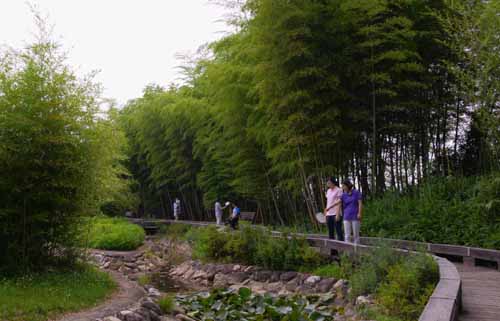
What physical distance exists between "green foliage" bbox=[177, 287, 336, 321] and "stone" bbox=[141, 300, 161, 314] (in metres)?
0.44

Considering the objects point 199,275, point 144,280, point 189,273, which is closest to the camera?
point 144,280

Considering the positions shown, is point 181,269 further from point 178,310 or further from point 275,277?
point 178,310

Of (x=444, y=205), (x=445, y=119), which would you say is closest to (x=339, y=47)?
(x=445, y=119)

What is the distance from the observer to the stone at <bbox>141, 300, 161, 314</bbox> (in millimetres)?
6581

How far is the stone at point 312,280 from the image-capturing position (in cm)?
774

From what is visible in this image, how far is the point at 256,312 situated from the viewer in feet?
20.9

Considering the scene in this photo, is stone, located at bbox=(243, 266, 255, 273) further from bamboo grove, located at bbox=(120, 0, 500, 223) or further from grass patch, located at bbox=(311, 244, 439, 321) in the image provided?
grass patch, located at bbox=(311, 244, 439, 321)

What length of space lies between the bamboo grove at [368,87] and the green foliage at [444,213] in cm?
60

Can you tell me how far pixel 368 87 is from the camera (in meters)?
9.09

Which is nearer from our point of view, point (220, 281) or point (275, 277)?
point (275, 277)

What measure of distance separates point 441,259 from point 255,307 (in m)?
2.48

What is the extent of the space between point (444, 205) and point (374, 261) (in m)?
2.91

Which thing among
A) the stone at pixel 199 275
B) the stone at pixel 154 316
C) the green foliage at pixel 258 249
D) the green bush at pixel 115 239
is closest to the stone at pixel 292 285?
the green foliage at pixel 258 249

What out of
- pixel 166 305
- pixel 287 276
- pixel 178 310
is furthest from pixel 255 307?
pixel 287 276
